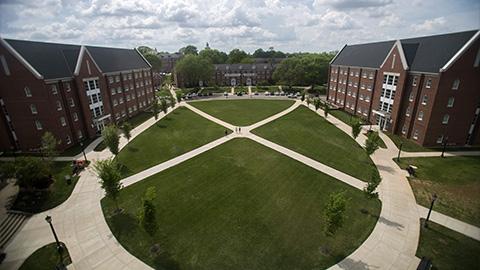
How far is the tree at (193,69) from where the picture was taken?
9185 cm

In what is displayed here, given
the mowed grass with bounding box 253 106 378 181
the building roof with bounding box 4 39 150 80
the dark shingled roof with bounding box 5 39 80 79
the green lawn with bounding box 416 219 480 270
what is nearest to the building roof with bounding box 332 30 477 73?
the mowed grass with bounding box 253 106 378 181

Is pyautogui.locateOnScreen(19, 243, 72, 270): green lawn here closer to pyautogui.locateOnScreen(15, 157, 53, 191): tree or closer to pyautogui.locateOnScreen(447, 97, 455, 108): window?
pyautogui.locateOnScreen(15, 157, 53, 191): tree

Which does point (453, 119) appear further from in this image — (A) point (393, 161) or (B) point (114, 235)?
(B) point (114, 235)

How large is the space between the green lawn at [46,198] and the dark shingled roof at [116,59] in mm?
27380

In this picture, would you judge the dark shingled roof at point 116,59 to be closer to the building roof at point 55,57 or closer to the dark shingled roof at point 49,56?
the building roof at point 55,57

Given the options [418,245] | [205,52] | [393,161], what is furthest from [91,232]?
[205,52]

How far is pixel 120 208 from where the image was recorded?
2152cm

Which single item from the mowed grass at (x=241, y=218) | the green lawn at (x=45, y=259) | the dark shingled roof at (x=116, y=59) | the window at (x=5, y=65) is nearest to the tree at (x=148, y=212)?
the mowed grass at (x=241, y=218)

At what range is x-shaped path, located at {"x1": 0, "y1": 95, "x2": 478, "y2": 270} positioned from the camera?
1584cm

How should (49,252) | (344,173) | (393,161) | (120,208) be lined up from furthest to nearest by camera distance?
(393,161), (344,173), (120,208), (49,252)

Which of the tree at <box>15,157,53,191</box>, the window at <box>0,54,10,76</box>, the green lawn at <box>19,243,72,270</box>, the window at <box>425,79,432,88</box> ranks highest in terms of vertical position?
the window at <box>0,54,10,76</box>

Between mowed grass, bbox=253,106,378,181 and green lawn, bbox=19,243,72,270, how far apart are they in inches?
1110

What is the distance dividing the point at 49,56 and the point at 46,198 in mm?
23807

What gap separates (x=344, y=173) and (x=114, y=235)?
24.8 m
